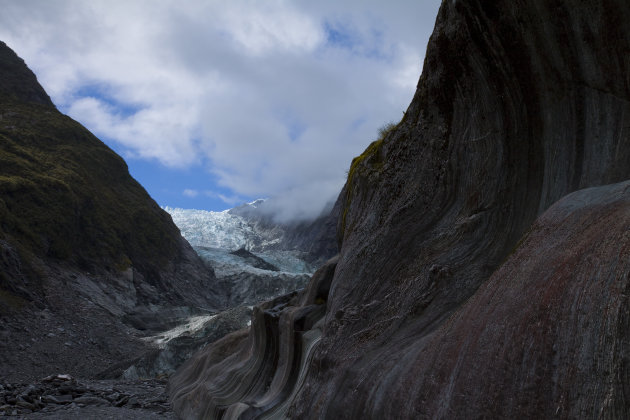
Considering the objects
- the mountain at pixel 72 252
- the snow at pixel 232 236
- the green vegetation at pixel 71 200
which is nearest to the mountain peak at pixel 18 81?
the mountain at pixel 72 252

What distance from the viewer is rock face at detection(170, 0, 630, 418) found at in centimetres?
353

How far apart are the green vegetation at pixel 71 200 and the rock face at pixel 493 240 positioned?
3771cm

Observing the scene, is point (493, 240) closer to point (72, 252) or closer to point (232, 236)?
point (72, 252)

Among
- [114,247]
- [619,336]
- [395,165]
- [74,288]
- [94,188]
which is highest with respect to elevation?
[94,188]

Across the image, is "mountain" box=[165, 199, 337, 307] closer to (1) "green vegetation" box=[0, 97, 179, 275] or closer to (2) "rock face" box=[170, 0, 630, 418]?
(1) "green vegetation" box=[0, 97, 179, 275]

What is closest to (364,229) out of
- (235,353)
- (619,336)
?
(619,336)

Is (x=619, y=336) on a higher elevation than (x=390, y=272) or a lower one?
lower

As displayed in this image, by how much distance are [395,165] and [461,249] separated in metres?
2.36

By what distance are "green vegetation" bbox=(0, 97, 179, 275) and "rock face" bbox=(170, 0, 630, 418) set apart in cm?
3771

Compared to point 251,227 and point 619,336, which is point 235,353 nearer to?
point 619,336

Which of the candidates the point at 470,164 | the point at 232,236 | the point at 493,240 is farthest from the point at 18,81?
the point at 493,240

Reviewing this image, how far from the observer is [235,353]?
1478 cm

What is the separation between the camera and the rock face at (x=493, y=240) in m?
3.53

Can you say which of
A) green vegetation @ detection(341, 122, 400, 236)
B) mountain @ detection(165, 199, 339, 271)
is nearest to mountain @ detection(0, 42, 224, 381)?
green vegetation @ detection(341, 122, 400, 236)
